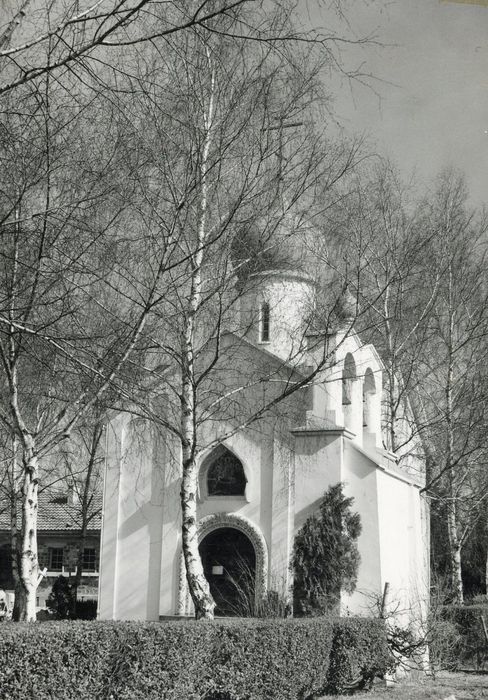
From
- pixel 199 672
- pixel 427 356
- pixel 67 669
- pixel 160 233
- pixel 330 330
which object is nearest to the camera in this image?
pixel 67 669

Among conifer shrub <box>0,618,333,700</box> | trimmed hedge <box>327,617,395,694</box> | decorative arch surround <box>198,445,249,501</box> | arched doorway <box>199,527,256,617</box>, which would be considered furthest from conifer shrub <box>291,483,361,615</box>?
conifer shrub <box>0,618,333,700</box>

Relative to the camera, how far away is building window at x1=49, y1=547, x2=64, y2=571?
124 feet

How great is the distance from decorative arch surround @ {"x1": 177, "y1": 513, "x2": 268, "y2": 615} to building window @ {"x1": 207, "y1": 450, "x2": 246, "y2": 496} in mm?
642

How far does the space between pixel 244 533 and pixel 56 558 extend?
19260mm

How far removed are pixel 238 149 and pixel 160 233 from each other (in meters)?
1.71

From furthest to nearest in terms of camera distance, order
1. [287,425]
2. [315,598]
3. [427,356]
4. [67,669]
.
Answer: [427,356], [287,425], [315,598], [67,669]

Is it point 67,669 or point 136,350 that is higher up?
point 136,350

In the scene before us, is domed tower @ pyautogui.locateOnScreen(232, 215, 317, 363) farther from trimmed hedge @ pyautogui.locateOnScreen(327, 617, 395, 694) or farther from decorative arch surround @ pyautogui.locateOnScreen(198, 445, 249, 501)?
decorative arch surround @ pyautogui.locateOnScreen(198, 445, 249, 501)

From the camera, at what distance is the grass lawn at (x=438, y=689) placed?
13.8m

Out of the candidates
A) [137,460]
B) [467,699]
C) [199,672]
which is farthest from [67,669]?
[137,460]

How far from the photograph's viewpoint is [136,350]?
42.3ft

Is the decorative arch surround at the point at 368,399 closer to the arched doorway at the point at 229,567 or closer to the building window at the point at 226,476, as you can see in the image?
the building window at the point at 226,476

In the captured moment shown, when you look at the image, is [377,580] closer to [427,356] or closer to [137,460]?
[137,460]

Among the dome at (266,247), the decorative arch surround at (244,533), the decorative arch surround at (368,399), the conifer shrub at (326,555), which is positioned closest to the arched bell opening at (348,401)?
the decorative arch surround at (368,399)
